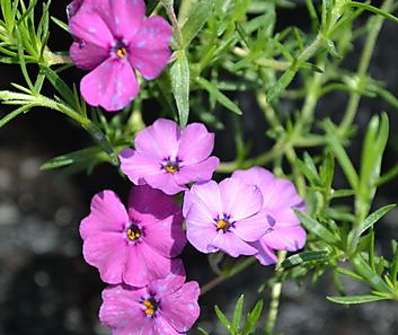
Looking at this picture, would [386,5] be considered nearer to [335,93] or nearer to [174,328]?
[335,93]

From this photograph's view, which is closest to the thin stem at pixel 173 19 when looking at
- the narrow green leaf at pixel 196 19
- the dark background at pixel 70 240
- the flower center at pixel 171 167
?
the narrow green leaf at pixel 196 19

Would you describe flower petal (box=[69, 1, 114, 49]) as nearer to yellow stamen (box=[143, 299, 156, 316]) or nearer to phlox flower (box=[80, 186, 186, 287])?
phlox flower (box=[80, 186, 186, 287])

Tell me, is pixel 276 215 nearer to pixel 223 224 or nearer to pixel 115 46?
pixel 223 224

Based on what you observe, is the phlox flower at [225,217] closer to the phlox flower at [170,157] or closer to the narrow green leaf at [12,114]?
the phlox flower at [170,157]

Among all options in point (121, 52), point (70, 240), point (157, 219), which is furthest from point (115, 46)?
point (70, 240)

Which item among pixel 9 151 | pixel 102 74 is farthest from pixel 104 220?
pixel 9 151

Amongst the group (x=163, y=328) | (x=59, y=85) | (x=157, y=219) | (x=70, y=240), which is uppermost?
(x=59, y=85)
